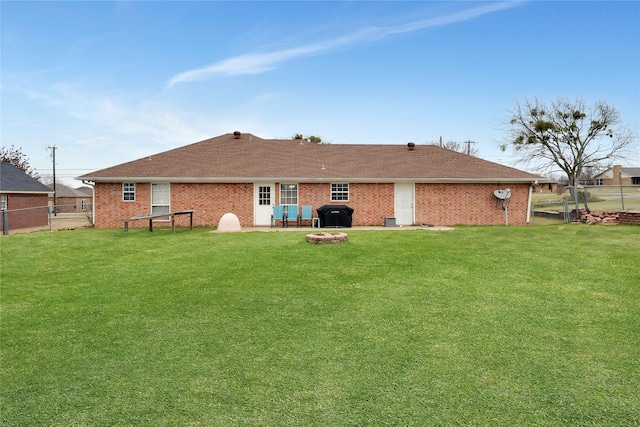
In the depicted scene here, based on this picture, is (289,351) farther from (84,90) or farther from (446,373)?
(84,90)

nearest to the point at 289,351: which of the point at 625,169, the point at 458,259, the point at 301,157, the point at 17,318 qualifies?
the point at 17,318

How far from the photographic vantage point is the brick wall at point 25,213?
23.4 metres

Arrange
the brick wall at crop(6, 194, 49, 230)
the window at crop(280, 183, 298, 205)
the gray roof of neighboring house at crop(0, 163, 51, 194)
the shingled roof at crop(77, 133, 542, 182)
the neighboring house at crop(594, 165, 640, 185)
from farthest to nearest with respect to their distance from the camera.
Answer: the neighboring house at crop(594, 165, 640, 185), the gray roof of neighboring house at crop(0, 163, 51, 194), the brick wall at crop(6, 194, 49, 230), the window at crop(280, 183, 298, 205), the shingled roof at crop(77, 133, 542, 182)

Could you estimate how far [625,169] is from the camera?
68.4 metres

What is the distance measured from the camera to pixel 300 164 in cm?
1911

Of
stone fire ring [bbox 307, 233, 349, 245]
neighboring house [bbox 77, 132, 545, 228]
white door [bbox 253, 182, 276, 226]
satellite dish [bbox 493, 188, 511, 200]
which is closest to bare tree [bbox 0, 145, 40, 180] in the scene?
neighboring house [bbox 77, 132, 545, 228]

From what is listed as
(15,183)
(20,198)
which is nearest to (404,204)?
(20,198)

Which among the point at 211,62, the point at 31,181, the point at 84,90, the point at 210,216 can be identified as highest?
the point at 211,62

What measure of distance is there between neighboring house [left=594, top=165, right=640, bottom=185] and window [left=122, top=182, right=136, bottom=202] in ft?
242

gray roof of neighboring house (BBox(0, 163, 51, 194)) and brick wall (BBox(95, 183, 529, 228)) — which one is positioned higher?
gray roof of neighboring house (BBox(0, 163, 51, 194))

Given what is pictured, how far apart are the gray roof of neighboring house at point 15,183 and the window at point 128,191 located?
41.3 ft

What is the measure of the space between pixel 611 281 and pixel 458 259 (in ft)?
9.31

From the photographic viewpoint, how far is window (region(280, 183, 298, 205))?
1794 centimetres

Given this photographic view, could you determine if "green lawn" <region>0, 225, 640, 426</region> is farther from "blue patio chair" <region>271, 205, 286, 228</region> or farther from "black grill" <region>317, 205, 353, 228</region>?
"blue patio chair" <region>271, 205, 286, 228</region>
